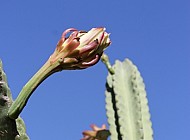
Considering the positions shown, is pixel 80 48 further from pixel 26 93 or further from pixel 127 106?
pixel 127 106

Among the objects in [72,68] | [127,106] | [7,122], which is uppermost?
[127,106]

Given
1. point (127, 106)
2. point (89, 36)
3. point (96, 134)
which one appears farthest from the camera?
point (96, 134)

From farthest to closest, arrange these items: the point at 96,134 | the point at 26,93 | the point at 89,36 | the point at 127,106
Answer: the point at 96,134, the point at 127,106, the point at 89,36, the point at 26,93

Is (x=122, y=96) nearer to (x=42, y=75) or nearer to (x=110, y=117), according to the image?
(x=110, y=117)

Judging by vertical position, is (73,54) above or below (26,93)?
above

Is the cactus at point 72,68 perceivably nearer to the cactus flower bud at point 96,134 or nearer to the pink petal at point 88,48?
the pink petal at point 88,48

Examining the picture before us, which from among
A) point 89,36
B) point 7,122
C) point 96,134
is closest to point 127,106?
point 96,134

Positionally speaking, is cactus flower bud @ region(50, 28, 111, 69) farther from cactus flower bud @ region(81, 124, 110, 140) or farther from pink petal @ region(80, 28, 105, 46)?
cactus flower bud @ region(81, 124, 110, 140)
